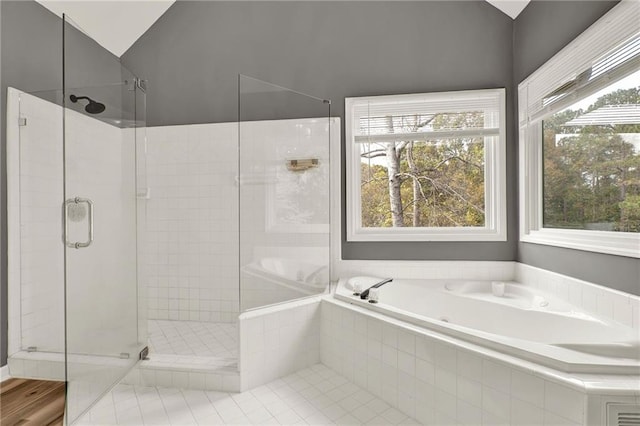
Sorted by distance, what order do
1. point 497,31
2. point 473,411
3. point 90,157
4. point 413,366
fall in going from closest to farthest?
point 473,411
point 413,366
point 90,157
point 497,31

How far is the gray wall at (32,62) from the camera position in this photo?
1.86m

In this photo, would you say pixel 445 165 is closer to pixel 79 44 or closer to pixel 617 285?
pixel 617 285

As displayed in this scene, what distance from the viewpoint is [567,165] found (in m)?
2.04

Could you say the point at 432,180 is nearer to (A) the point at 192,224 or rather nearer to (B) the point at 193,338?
(A) the point at 192,224

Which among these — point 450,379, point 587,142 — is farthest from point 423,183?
point 450,379

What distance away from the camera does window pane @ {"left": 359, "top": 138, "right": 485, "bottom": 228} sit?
2.63 meters

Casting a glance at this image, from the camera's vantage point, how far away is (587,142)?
1.88 metres

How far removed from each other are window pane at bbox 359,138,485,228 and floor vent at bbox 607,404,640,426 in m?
1.72

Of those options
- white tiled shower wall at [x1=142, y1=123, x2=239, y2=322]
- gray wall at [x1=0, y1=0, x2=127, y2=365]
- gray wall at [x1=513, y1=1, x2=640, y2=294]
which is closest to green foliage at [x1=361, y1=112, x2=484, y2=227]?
gray wall at [x1=513, y1=1, x2=640, y2=294]

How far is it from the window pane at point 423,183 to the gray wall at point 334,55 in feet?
0.72

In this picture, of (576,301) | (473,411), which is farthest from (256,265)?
(576,301)

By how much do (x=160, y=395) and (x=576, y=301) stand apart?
97.3 inches

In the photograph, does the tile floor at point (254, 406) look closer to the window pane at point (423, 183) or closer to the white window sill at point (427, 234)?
the white window sill at point (427, 234)

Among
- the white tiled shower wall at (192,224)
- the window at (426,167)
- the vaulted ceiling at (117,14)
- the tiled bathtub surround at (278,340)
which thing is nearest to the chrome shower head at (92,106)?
the white tiled shower wall at (192,224)
